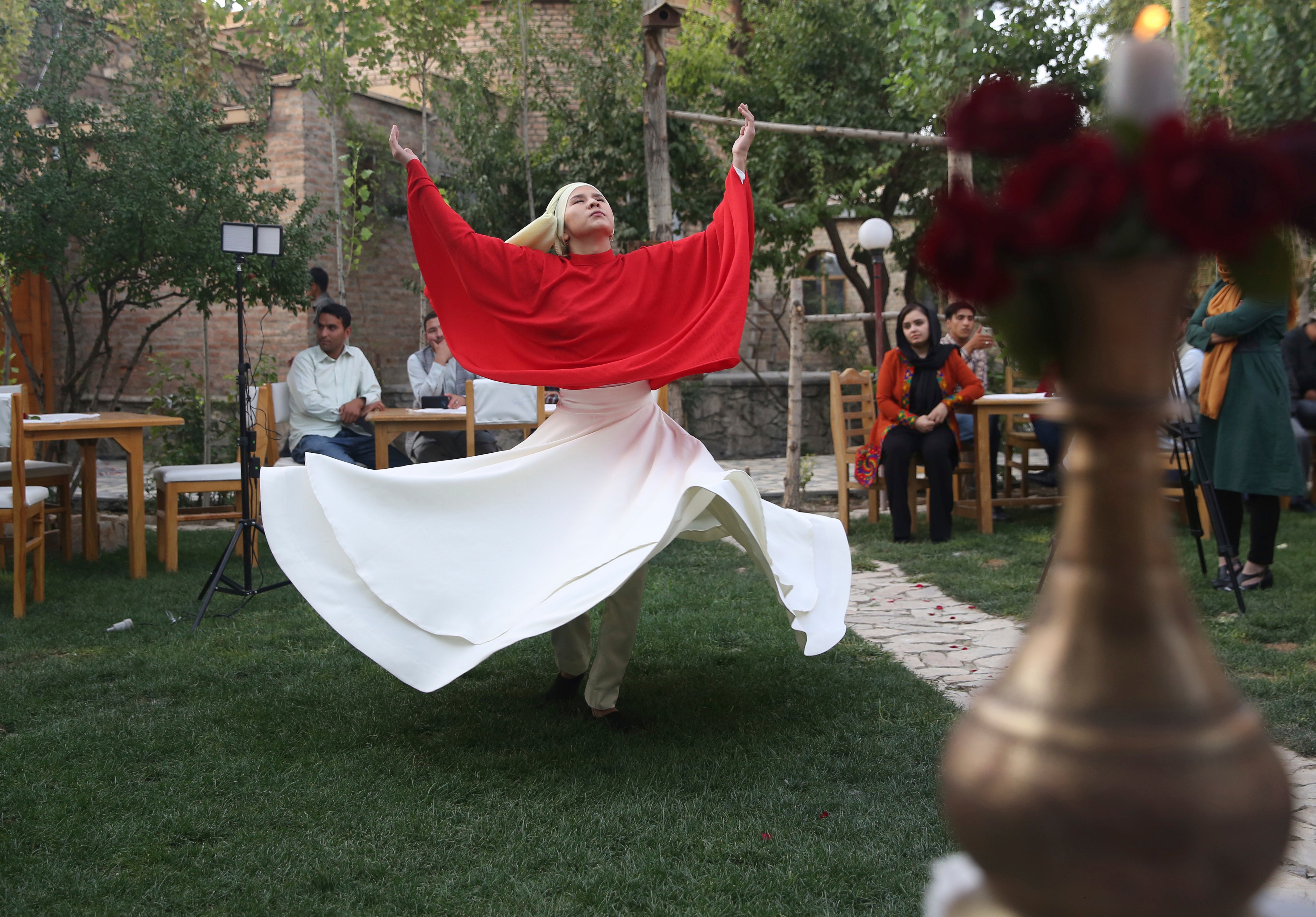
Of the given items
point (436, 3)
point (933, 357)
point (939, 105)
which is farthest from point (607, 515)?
point (436, 3)

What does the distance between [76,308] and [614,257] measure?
22.0ft

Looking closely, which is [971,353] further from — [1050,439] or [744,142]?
[744,142]

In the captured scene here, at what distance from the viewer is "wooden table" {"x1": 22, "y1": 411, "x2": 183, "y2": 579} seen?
18.9 ft

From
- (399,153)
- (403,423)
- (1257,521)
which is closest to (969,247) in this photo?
(399,153)

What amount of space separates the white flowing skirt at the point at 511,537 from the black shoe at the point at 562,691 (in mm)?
513

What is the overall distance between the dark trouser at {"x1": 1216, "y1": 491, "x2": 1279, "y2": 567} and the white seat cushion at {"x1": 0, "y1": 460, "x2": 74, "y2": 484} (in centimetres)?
675

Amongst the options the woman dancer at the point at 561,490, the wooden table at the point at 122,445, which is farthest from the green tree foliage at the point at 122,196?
the woman dancer at the point at 561,490

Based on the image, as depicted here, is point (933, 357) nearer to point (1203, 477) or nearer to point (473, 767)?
point (1203, 477)

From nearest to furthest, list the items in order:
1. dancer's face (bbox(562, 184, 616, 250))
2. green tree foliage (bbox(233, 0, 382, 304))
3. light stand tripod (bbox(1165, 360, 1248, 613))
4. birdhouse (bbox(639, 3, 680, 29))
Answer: dancer's face (bbox(562, 184, 616, 250)) → light stand tripod (bbox(1165, 360, 1248, 613)) → birdhouse (bbox(639, 3, 680, 29)) → green tree foliage (bbox(233, 0, 382, 304))

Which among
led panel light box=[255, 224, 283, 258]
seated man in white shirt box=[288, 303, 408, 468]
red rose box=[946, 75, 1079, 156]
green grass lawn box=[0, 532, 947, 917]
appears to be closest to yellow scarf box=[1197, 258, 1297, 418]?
green grass lawn box=[0, 532, 947, 917]

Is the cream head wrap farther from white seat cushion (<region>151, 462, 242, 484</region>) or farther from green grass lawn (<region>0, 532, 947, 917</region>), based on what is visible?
white seat cushion (<region>151, 462, 242, 484</region>)

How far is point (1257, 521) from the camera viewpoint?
5.17m

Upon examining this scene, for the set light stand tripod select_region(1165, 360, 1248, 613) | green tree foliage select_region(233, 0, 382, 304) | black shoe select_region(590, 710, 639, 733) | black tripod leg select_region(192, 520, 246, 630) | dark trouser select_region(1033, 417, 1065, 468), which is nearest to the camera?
black shoe select_region(590, 710, 639, 733)

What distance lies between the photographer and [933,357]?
7.29 m
